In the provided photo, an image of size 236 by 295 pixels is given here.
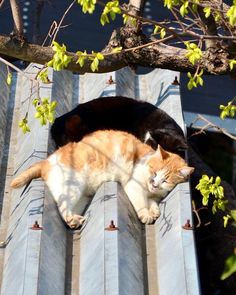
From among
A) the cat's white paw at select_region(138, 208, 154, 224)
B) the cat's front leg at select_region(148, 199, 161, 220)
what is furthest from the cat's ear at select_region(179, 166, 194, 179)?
the cat's white paw at select_region(138, 208, 154, 224)

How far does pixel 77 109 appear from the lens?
4598 millimetres

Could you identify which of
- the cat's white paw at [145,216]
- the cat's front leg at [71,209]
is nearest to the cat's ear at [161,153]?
the cat's white paw at [145,216]

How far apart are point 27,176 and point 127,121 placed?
4.55ft

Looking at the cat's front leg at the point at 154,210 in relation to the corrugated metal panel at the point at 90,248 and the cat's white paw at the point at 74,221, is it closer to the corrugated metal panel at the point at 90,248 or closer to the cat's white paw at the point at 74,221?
the corrugated metal panel at the point at 90,248

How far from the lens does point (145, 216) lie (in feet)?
12.6

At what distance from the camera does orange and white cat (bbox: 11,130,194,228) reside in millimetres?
3832

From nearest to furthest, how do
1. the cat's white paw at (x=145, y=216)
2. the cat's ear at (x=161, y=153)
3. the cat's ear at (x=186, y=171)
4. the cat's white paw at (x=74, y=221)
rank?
the cat's white paw at (x=74, y=221) < the cat's white paw at (x=145, y=216) < the cat's ear at (x=186, y=171) < the cat's ear at (x=161, y=153)

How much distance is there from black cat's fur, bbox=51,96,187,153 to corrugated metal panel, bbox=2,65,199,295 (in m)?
0.34

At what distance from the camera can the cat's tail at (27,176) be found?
12.6ft

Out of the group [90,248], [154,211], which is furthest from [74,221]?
[154,211]

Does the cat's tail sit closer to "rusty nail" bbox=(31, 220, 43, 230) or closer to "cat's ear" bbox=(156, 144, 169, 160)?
"rusty nail" bbox=(31, 220, 43, 230)

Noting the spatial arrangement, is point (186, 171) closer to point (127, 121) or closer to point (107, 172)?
point (107, 172)

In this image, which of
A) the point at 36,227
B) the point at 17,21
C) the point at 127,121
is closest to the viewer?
the point at 36,227

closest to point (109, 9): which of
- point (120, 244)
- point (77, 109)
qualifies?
point (120, 244)
